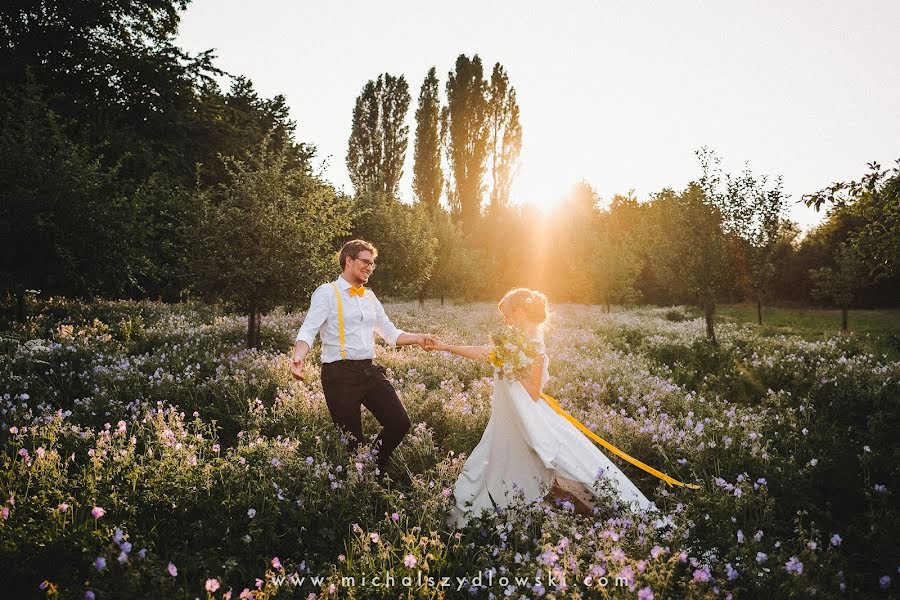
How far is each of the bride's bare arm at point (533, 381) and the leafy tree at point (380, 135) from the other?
119 ft

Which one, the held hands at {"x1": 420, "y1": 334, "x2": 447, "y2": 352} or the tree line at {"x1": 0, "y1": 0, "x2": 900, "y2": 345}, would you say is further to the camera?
the tree line at {"x1": 0, "y1": 0, "x2": 900, "y2": 345}

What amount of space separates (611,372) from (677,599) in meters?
7.56

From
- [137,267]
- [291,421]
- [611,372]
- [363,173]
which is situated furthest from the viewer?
[363,173]

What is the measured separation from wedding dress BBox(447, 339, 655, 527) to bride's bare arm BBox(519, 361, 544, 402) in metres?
0.06

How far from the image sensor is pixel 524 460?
507 centimetres

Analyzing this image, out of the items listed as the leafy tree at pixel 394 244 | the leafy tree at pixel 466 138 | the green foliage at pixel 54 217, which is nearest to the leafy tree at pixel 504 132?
the leafy tree at pixel 466 138

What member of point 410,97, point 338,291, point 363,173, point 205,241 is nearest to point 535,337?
point 338,291

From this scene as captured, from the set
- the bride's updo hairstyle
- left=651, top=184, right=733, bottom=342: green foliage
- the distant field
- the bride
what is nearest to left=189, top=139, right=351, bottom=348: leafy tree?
the bride's updo hairstyle

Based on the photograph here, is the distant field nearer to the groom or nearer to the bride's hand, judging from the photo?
the bride's hand

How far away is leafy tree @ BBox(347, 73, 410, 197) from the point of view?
40469 mm

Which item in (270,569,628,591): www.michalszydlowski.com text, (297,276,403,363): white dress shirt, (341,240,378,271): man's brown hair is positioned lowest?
(270,569,628,591): www.michalszydlowski.com text

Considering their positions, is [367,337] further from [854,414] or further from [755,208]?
[755,208]

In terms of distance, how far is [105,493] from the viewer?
13.9 ft

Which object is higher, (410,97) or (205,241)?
(410,97)
